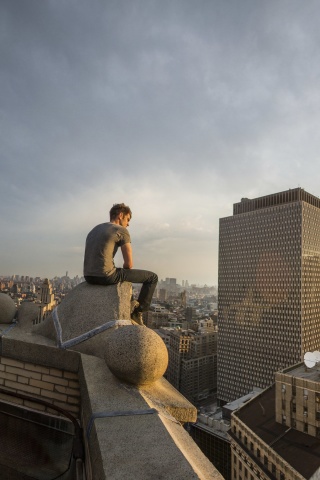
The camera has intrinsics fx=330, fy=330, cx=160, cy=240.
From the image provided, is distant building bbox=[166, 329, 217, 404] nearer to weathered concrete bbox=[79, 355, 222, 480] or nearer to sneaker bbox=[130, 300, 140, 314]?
sneaker bbox=[130, 300, 140, 314]

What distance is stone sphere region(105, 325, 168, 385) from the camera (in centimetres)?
344

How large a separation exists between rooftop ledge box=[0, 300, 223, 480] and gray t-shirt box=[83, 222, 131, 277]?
1.37m

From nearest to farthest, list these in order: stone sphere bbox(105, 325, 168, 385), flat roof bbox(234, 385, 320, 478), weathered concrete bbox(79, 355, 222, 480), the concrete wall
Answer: weathered concrete bbox(79, 355, 222, 480), stone sphere bbox(105, 325, 168, 385), the concrete wall, flat roof bbox(234, 385, 320, 478)

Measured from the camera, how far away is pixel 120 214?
618 centimetres

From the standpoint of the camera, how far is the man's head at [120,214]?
6.17 meters

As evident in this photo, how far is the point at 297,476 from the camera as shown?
2373cm

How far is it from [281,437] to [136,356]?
32558 mm

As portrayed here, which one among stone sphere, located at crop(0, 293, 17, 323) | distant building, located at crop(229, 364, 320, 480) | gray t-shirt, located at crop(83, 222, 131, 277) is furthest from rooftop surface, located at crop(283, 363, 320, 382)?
gray t-shirt, located at crop(83, 222, 131, 277)

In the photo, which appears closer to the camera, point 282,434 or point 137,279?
point 137,279

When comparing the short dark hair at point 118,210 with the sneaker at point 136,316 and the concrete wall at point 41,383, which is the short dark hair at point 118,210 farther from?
the concrete wall at point 41,383

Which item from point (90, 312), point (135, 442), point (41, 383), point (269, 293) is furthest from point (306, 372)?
point (269, 293)

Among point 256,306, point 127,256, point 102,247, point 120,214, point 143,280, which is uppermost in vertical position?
point 120,214

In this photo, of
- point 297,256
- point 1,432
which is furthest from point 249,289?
point 1,432

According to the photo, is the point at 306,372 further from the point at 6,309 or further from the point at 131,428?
the point at 131,428
